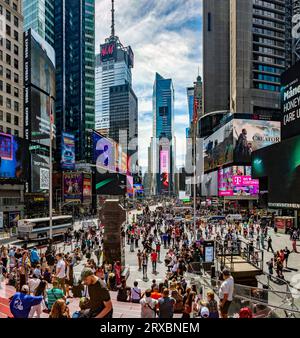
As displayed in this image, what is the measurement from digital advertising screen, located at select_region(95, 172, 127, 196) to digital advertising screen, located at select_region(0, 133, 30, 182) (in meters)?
36.5

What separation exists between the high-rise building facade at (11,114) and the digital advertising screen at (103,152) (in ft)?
71.0

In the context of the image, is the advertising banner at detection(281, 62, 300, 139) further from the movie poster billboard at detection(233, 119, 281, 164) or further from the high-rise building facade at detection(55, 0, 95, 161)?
the high-rise building facade at detection(55, 0, 95, 161)

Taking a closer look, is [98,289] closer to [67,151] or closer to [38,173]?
[38,173]

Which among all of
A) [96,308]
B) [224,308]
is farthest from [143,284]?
[96,308]

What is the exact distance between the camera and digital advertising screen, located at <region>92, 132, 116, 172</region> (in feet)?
281

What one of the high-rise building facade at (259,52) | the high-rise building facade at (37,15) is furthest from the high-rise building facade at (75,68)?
the high-rise building facade at (259,52)

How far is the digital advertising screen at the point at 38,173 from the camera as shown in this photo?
61750 millimetres

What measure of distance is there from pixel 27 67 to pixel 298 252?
208 ft

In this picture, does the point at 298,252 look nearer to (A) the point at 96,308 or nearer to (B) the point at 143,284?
(B) the point at 143,284

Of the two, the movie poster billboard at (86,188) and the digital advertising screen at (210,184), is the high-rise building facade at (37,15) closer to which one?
the movie poster billboard at (86,188)

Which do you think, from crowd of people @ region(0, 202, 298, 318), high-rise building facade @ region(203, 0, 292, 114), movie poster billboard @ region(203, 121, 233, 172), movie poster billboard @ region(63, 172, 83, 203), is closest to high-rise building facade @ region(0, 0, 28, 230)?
movie poster billboard @ region(63, 172, 83, 203)

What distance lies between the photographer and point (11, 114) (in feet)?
212

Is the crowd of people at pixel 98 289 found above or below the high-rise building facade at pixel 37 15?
below

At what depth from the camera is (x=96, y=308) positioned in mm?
5078
